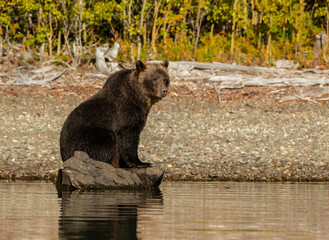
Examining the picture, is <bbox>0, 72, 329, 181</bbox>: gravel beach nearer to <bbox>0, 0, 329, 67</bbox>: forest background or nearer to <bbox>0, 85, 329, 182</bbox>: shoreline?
<bbox>0, 85, 329, 182</bbox>: shoreline

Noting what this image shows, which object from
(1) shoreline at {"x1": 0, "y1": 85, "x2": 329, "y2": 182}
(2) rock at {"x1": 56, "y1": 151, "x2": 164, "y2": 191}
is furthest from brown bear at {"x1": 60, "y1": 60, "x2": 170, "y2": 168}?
(1) shoreline at {"x1": 0, "y1": 85, "x2": 329, "y2": 182}

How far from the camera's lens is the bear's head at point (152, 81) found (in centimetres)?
998

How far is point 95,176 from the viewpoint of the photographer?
980 centimetres

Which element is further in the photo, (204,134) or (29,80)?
(29,80)

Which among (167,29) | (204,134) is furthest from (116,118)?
(167,29)

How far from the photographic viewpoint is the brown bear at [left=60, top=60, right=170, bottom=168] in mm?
9566

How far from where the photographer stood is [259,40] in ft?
76.8

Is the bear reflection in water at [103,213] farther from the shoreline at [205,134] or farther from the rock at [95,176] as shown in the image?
the shoreline at [205,134]

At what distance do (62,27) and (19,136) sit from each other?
341 inches

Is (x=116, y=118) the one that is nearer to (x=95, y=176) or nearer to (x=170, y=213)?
(x=95, y=176)

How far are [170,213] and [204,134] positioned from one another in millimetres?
7562

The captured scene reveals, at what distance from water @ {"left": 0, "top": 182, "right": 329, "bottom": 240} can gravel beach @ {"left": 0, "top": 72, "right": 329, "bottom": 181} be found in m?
1.30

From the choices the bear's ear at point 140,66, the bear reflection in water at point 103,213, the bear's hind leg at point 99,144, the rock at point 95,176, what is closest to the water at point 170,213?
the bear reflection in water at point 103,213

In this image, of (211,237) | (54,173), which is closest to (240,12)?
(54,173)
